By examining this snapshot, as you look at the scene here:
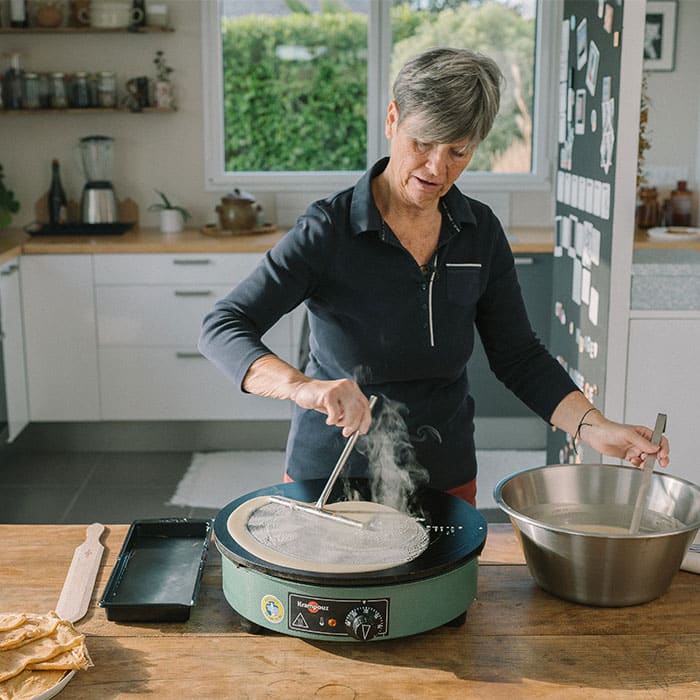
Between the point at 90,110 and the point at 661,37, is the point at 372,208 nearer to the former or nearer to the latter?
the point at 90,110

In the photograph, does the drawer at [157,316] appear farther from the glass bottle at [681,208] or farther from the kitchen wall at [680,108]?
the kitchen wall at [680,108]

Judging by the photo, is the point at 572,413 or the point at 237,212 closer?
the point at 572,413

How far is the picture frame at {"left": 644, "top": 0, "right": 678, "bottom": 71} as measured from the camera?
4543mm

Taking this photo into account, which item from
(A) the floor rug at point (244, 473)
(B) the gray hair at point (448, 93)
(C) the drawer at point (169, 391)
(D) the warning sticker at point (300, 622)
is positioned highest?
(B) the gray hair at point (448, 93)

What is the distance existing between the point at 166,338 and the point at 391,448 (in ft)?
8.65

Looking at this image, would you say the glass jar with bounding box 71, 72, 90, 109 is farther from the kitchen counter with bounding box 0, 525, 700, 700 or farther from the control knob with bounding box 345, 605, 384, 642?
the control knob with bounding box 345, 605, 384, 642

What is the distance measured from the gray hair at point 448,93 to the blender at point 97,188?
3229 mm

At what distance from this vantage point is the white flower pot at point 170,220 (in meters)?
4.64

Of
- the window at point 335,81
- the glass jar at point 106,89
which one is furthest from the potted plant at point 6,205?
the window at point 335,81

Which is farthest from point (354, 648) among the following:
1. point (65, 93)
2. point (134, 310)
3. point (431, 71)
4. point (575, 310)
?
point (65, 93)

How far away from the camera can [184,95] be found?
477cm

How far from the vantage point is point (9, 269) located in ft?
13.4

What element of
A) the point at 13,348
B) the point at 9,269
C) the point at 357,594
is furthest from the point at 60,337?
the point at 357,594

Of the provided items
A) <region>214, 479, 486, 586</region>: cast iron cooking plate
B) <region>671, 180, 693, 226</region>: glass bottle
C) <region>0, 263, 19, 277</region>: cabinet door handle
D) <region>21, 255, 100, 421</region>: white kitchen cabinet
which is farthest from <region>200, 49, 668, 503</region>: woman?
<region>671, 180, 693, 226</region>: glass bottle
